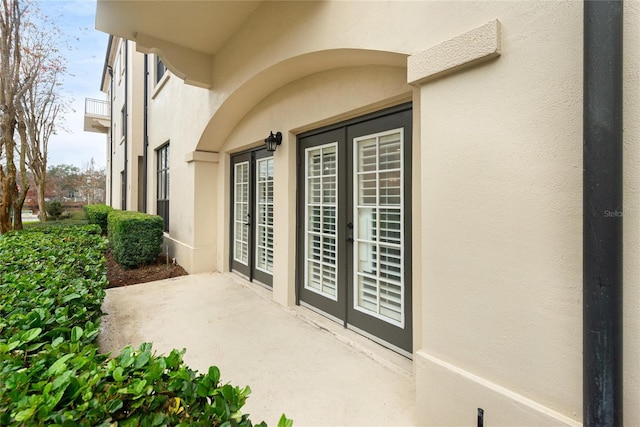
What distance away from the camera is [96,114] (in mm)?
17172

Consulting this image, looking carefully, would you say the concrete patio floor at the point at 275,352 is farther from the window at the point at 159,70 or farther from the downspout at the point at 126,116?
the downspout at the point at 126,116

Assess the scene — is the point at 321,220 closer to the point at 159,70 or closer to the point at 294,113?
the point at 294,113

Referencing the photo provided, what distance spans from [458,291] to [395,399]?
44.0 inches

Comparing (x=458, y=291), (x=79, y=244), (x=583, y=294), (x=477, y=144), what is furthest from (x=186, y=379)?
(x=79, y=244)

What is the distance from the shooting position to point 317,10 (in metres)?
3.17

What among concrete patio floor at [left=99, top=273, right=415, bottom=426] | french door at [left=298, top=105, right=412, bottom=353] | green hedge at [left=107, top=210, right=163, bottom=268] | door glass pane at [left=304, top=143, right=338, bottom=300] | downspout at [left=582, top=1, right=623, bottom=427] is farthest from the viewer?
green hedge at [left=107, top=210, right=163, bottom=268]

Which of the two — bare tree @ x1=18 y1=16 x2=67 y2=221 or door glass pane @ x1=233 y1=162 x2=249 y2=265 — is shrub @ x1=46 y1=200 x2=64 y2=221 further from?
door glass pane @ x1=233 y1=162 x2=249 y2=265

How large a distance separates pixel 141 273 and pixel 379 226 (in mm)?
5371

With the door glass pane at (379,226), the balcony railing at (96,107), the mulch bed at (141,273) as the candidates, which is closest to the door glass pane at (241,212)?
the mulch bed at (141,273)

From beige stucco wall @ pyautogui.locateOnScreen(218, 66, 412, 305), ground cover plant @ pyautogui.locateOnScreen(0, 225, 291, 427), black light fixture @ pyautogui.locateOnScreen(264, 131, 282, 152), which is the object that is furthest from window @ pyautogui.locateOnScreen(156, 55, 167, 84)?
→ ground cover plant @ pyautogui.locateOnScreen(0, 225, 291, 427)

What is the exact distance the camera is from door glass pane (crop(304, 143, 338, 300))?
387cm

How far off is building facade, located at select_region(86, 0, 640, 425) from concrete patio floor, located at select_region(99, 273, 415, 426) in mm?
282

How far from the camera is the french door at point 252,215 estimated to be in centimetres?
521

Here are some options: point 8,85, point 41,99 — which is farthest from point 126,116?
point 8,85
